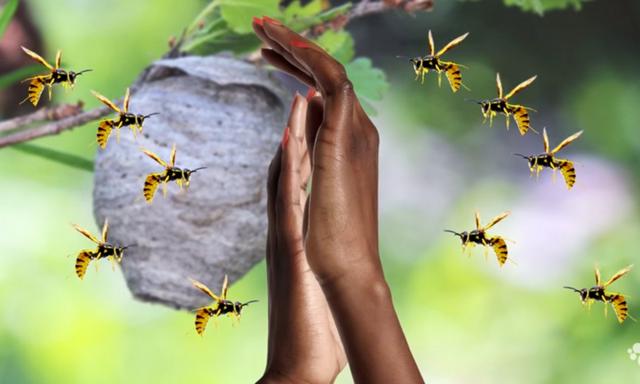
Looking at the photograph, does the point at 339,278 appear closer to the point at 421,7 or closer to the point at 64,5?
the point at 421,7

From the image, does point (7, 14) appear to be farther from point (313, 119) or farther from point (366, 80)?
point (313, 119)

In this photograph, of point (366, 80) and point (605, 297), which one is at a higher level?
point (366, 80)

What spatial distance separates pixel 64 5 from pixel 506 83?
0.69 metres

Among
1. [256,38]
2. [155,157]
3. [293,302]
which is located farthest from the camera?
[256,38]

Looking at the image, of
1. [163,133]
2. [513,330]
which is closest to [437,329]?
[513,330]

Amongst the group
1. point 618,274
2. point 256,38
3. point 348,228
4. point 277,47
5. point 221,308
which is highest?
point 256,38

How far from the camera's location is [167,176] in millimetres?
969

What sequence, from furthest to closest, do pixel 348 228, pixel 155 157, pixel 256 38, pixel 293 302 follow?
1. pixel 256 38
2. pixel 155 157
3. pixel 293 302
4. pixel 348 228

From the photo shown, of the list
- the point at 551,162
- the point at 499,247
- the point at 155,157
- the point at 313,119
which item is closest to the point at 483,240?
the point at 499,247

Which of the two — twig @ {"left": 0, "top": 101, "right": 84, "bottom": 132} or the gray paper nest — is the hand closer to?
the gray paper nest

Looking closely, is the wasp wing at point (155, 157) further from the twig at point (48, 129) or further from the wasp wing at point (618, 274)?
the wasp wing at point (618, 274)

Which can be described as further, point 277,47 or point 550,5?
point 550,5

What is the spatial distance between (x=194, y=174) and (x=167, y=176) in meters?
0.04

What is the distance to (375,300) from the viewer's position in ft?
1.32
